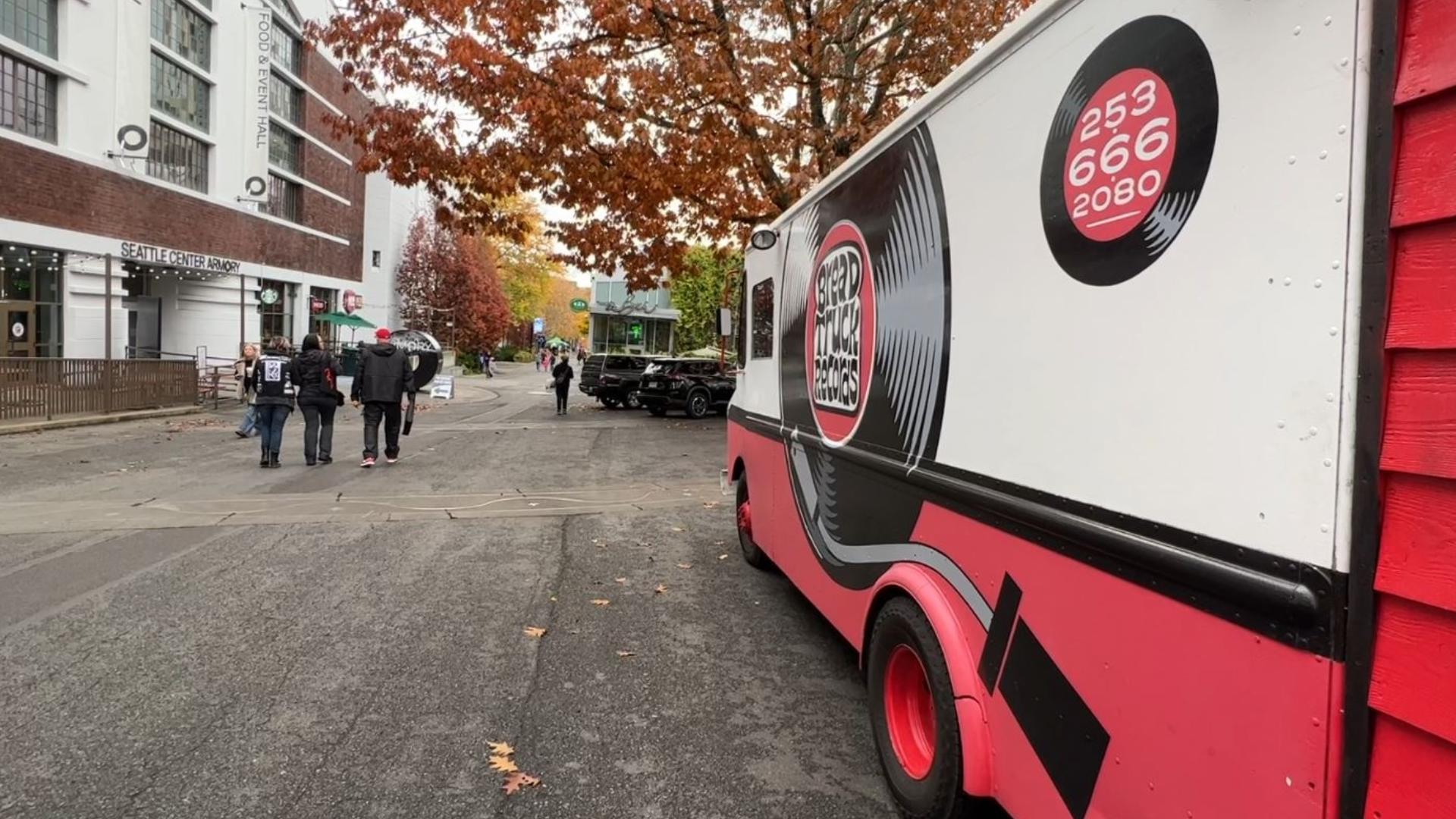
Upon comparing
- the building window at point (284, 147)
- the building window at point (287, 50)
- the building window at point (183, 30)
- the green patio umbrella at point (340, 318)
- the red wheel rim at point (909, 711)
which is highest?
the building window at point (287, 50)

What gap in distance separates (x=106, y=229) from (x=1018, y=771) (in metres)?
24.0

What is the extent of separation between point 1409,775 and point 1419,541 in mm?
392

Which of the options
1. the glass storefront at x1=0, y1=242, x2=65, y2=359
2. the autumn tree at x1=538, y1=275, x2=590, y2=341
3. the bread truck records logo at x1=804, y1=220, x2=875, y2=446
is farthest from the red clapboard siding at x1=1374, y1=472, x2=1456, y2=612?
the autumn tree at x1=538, y1=275, x2=590, y2=341

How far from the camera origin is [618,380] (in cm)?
2319

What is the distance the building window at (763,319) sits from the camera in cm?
529

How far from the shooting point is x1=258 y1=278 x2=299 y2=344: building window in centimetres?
2938

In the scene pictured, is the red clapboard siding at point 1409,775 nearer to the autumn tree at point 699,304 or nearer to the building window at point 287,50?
the building window at point 287,50

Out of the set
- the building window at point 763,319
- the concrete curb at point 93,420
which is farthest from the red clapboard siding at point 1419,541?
the concrete curb at point 93,420

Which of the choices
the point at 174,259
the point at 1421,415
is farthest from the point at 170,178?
the point at 1421,415

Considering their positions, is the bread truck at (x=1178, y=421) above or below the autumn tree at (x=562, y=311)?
below

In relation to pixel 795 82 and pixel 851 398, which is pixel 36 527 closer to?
pixel 851 398

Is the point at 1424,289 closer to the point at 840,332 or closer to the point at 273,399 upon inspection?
the point at 840,332

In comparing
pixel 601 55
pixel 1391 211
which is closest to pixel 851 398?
pixel 1391 211

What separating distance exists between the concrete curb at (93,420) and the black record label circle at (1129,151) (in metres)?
16.8
